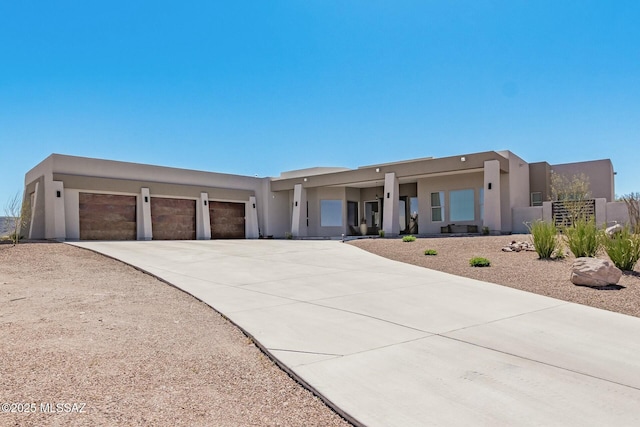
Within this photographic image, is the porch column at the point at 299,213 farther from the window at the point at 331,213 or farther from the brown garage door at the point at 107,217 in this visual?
the brown garage door at the point at 107,217

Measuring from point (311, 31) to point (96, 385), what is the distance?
1521cm

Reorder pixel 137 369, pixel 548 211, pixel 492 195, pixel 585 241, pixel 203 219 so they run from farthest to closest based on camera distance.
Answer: pixel 203 219, pixel 492 195, pixel 548 211, pixel 585 241, pixel 137 369

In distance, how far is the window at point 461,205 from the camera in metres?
22.4

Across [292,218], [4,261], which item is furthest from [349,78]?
[4,261]

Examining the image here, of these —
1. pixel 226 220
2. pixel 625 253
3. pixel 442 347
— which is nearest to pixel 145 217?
pixel 226 220

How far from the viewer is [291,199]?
29.9 meters

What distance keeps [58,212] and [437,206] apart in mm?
19510

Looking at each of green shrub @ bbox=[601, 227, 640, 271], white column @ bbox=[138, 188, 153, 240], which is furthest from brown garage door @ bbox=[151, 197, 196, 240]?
green shrub @ bbox=[601, 227, 640, 271]

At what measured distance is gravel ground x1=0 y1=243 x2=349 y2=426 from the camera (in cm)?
312

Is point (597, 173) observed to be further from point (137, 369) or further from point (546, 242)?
point (137, 369)

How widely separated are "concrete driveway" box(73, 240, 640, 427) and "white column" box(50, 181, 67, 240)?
15.0 metres

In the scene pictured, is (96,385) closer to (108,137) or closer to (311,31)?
(311,31)

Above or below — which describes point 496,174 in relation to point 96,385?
above

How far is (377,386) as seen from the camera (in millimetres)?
3625
